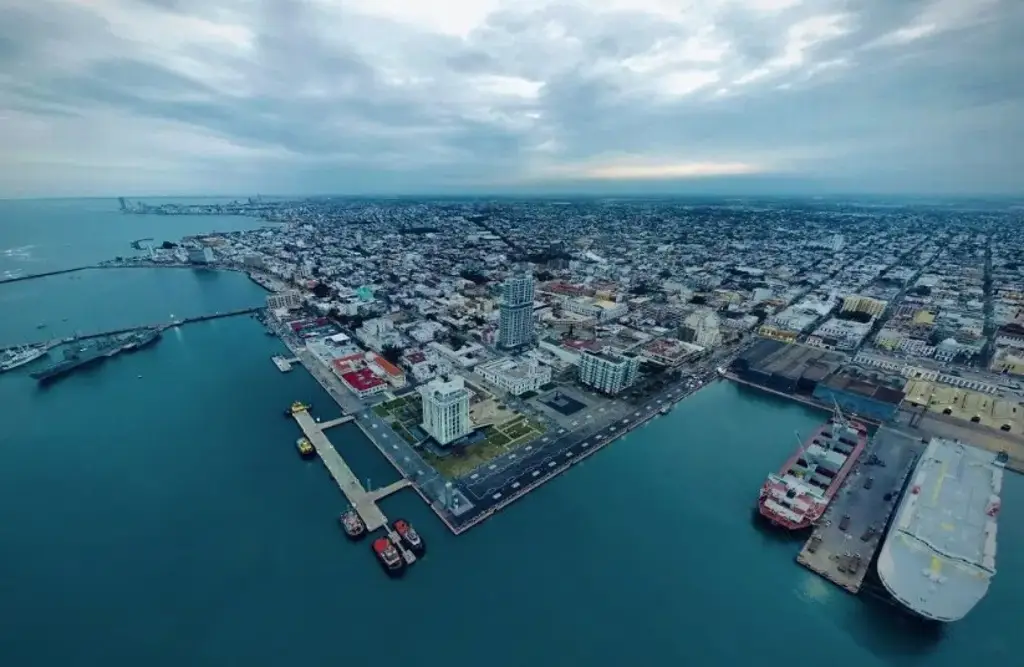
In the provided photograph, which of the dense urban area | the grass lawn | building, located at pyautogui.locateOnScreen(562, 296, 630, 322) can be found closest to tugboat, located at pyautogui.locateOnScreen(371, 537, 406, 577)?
the dense urban area

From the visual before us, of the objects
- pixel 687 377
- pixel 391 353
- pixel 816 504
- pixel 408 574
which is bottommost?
pixel 408 574

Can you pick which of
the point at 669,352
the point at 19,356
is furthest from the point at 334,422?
the point at 19,356

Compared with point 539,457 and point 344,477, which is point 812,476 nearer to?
point 539,457

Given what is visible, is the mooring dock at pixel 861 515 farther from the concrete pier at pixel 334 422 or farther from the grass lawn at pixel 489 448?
the concrete pier at pixel 334 422

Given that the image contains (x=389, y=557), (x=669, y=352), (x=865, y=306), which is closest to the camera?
(x=389, y=557)

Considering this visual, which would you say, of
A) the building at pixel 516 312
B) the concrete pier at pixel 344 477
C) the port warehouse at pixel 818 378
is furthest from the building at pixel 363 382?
the port warehouse at pixel 818 378

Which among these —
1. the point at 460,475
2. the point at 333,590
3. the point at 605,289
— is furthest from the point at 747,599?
the point at 605,289

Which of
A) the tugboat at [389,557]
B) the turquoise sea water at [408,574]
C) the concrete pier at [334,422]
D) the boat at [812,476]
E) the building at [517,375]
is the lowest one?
the turquoise sea water at [408,574]
